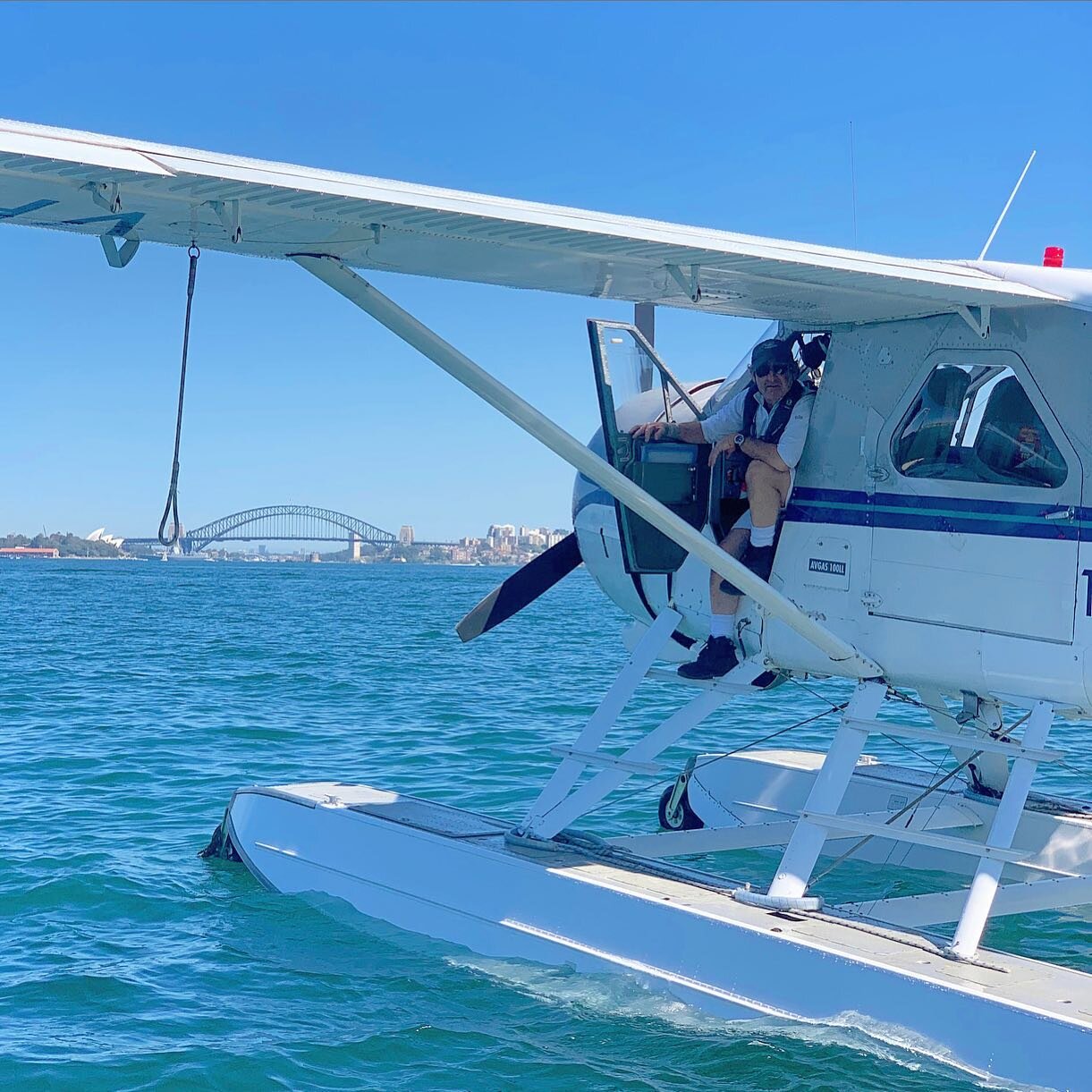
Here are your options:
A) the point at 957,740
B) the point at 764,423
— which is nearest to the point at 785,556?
the point at 764,423

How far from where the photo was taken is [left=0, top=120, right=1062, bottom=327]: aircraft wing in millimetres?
4367

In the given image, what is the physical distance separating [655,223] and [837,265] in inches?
30.8

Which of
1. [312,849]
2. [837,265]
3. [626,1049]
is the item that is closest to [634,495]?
[837,265]

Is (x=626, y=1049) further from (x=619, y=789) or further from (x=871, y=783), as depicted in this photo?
(x=619, y=789)

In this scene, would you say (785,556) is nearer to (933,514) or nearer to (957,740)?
(933,514)

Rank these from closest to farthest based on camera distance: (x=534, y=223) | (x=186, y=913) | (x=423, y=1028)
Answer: (x=534, y=223) → (x=423, y=1028) → (x=186, y=913)

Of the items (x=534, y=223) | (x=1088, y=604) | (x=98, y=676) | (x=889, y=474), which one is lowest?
(x=98, y=676)

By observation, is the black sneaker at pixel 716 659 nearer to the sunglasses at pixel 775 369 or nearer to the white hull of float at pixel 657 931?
the white hull of float at pixel 657 931

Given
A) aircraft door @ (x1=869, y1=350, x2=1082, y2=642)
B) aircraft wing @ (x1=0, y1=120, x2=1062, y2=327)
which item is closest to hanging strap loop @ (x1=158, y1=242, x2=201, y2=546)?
aircraft wing @ (x1=0, y1=120, x2=1062, y2=327)

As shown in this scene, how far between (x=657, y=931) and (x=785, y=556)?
1993mm

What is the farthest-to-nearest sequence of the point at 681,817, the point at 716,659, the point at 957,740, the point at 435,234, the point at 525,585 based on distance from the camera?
the point at 681,817, the point at 525,585, the point at 716,659, the point at 957,740, the point at 435,234

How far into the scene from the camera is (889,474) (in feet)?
20.8

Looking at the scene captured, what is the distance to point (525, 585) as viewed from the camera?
847 cm

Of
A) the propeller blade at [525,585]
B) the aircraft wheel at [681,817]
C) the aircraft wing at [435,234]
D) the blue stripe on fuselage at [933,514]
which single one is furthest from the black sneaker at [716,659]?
the aircraft wheel at [681,817]
